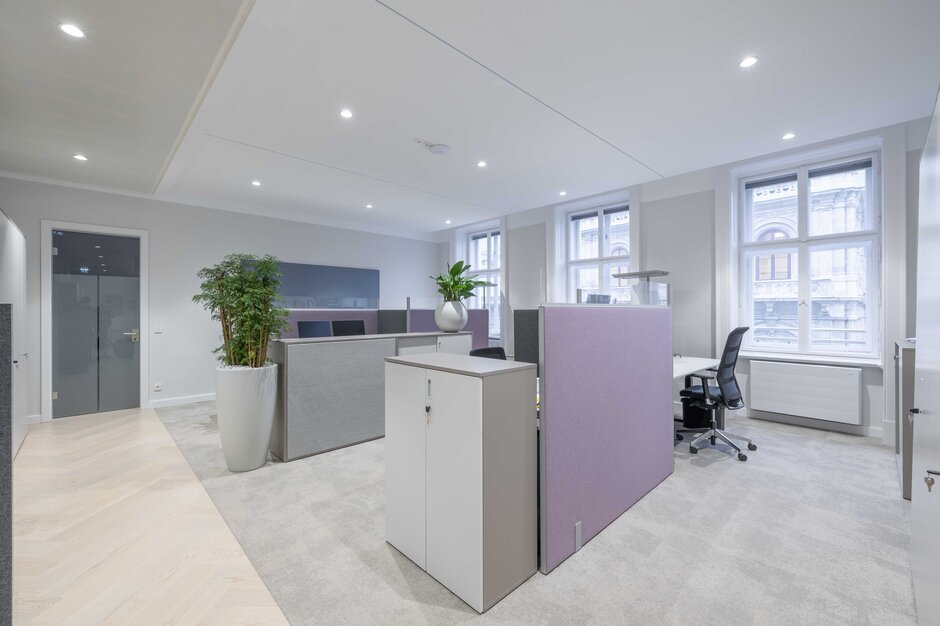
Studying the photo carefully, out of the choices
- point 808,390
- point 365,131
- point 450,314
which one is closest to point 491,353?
point 450,314

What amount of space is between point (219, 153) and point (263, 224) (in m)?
2.29

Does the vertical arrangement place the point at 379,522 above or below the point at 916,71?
below

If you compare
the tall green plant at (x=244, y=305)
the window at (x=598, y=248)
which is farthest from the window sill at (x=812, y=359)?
the tall green plant at (x=244, y=305)

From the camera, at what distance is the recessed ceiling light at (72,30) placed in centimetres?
216

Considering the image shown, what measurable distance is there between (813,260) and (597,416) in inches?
157

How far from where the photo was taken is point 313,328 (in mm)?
4898

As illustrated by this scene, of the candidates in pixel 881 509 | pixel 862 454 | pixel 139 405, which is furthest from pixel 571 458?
pixel 139 405

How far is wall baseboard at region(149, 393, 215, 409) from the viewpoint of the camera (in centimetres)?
526

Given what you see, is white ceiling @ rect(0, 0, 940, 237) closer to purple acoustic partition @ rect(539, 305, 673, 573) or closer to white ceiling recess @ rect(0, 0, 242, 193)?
white ceiling recess @ rect(0, 0, 242, 193)

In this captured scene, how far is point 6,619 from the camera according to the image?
744mm

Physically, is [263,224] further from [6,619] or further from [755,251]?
[755,251]

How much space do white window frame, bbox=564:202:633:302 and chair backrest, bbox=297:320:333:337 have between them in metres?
3.75

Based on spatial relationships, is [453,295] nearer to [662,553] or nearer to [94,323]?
[662,553]

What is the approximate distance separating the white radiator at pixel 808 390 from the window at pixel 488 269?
13.4ft
